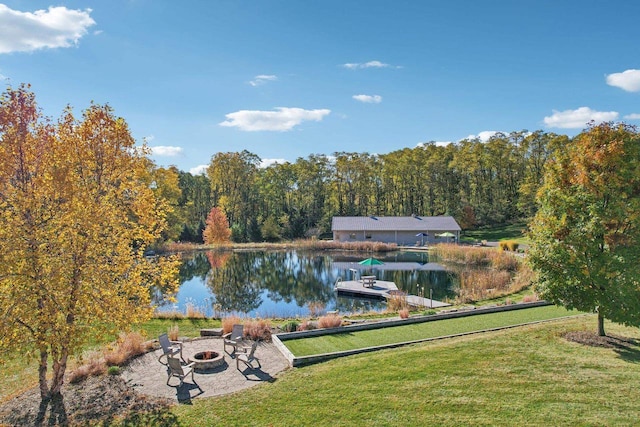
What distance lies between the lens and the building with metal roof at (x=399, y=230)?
155ft

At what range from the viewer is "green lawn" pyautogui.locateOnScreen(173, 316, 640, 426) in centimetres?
680

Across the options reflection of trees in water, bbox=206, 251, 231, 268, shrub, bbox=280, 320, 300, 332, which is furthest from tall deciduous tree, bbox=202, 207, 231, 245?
shrub, bbox=280, 320, 300, 332

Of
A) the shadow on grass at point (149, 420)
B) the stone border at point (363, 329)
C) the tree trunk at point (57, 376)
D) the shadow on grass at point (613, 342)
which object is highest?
the tree trunk at point (57, 376)

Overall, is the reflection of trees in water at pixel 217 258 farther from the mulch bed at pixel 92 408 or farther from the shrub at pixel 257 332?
the mulch bed at pixel 92 408

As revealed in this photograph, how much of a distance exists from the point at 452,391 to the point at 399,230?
4066cm

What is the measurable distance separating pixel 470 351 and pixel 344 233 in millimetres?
38898

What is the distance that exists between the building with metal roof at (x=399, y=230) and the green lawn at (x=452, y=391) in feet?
123

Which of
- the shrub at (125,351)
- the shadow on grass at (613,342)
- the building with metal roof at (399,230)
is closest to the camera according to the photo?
the shadow on grass at (613,342)

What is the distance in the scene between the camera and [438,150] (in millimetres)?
58875

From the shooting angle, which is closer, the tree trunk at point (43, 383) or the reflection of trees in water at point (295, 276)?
the tree trunk at point (43, 383)

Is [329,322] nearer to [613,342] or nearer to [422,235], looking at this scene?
[613,342]

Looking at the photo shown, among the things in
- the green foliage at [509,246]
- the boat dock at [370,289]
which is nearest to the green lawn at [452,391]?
the boat dock at [370,289]

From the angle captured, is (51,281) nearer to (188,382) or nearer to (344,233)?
(188,382)

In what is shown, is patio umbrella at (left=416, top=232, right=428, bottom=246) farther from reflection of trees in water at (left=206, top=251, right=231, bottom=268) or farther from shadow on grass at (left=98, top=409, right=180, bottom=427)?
shadow on grass at (left=98, top=409, right=180, bottom=427)
